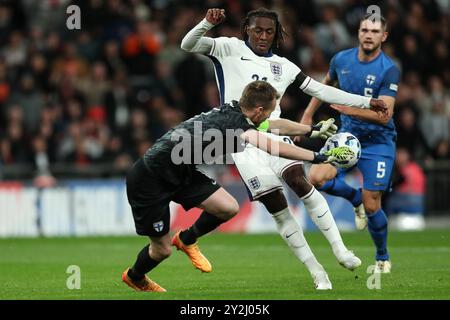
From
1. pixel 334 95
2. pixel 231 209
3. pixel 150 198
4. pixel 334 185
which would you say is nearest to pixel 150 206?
pixel 150 198

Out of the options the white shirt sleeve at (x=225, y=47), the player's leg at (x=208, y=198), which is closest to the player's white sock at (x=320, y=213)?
the player's leg at (x=208, y=198)

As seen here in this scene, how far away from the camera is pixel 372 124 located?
39.3 feet

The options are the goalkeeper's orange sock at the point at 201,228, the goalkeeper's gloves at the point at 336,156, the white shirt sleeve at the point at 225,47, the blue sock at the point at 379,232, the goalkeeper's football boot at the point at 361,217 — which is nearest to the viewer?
the goalkeeper's gloves at the point at 336,156

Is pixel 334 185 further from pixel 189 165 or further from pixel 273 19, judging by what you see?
pixel 189 165

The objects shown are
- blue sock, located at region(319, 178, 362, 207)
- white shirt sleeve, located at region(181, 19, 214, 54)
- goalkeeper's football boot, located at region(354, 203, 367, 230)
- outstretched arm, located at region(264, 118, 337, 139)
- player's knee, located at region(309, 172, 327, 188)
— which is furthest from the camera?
goalkeeper's football boot, located at region(354, 203, 367, 230)

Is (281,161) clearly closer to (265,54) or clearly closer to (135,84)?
(265,54)

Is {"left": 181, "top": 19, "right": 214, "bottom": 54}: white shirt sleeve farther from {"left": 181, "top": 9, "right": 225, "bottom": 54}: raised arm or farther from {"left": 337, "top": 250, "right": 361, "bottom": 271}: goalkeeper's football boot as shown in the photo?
{"left": 337, "top": 250, "right": 361, "bottom": 271}: goalkeeper's football boot

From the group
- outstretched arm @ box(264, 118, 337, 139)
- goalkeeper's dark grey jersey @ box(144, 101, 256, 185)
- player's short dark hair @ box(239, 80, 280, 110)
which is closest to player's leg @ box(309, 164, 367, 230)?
outstretched arm @ box(264, 118, 337, 139)

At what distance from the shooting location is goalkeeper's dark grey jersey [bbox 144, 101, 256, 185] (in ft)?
31.0

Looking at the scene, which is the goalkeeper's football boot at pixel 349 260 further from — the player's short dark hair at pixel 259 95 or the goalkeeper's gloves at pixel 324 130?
the player's short dark hair at pixel 259 95

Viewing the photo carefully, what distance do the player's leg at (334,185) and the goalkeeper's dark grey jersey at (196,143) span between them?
107 inches

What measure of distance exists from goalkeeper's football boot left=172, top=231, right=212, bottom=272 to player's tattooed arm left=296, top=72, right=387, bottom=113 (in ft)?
6.08

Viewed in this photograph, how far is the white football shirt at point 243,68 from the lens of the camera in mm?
10875

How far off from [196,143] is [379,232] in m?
3.21
